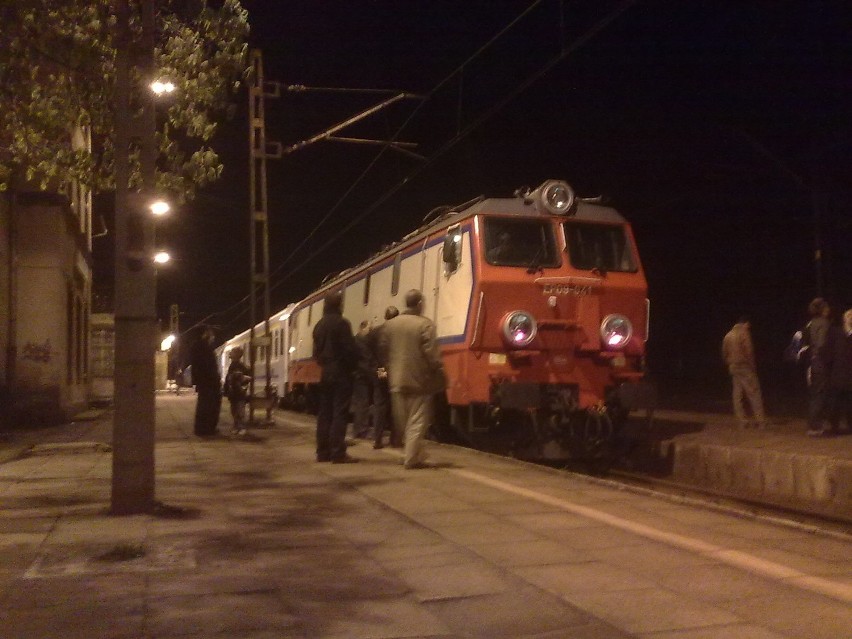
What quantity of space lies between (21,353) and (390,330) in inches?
448

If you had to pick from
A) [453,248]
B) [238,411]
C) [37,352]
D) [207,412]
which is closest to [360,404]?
[238,411]

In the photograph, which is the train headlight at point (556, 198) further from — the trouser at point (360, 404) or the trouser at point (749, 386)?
the trouser at point (360, 404)

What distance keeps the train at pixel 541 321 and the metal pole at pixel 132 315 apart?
191 inches

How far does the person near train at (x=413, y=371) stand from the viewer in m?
9.23

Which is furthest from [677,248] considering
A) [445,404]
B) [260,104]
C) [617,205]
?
[445,404]

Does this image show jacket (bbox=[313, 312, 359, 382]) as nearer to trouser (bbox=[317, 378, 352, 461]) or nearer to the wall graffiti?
trouser (bbox=[317, 378, 352, 461])

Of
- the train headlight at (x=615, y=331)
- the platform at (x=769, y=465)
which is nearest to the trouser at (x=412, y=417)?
the train headlight at (x=615, y=331)

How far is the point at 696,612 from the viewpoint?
4.25 meters

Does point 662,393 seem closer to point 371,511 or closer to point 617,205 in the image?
point 617,205

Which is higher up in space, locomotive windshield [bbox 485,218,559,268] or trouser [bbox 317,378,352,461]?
locomotive windshield [bbox 485,218,559,268]

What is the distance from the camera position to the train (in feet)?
35.8

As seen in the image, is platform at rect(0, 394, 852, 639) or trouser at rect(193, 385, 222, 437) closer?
platform at rect(0, 394, 852, 639)

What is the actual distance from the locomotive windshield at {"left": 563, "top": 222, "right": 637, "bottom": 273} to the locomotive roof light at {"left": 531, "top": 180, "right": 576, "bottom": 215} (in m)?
0.21

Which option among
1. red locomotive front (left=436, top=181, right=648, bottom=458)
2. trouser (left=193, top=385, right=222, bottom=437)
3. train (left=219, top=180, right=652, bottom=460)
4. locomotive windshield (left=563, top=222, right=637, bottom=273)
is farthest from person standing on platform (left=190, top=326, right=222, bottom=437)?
locomotive windshield (left=563, top=222, right=637, bottom=273)
